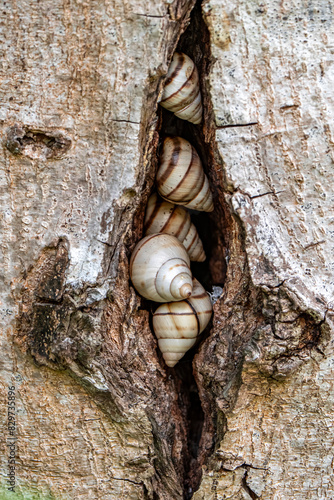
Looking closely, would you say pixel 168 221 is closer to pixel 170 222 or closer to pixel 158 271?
pixel 170 222

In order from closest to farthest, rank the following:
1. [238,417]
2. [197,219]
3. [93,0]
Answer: [93,0]
[238,417]
[197,219]

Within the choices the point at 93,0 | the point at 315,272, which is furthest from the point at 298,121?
the point at 93,0

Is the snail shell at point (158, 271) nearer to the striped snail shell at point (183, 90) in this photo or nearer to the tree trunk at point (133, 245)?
the tree trunk at point (133, 245)

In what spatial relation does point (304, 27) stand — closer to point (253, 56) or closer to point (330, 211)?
point (253, 56)

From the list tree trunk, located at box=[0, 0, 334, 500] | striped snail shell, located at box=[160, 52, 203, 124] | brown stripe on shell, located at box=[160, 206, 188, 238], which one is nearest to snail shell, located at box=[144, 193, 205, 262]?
brown stripe on shell, located at box=[160, 206, 188, 238]

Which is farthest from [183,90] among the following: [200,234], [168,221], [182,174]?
[200,234]

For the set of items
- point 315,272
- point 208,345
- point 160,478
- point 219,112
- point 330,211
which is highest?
point 219,112
